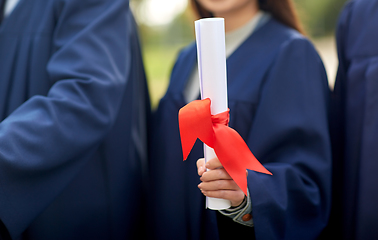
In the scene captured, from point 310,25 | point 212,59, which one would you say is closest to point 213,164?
point 212,59

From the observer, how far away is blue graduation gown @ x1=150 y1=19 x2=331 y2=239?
1058mm

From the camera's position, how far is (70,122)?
40.6 inches

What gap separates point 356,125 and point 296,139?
0.89 ft

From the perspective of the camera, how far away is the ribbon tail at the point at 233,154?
0.78 meters

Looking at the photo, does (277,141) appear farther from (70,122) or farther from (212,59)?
(70,122)

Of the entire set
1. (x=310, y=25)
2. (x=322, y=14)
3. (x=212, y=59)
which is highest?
(x=322, y=14)

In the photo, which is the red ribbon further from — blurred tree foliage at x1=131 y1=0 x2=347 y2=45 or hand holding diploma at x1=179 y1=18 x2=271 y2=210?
blurred tree foliage at x1=131 y1=0 x2=347 y2=45

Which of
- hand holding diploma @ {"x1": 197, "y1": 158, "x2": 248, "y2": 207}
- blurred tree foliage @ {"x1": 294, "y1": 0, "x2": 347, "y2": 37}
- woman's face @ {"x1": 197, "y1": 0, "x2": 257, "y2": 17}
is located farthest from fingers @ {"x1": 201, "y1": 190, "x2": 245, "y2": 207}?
blurred tree foliage @ {"x1": 294, "y1": 0, "x2": 347, "y2": 37}

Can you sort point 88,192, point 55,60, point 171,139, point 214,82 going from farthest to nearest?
1. point 171,139
2. point 88,192
3. point 55,60
4. point 214,82

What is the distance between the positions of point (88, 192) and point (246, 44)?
0.84m

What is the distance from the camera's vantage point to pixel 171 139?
142 cm

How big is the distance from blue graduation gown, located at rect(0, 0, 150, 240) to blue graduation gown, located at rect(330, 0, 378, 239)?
846 mm

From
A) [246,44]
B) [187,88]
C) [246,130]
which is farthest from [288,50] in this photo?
A: [187,88]

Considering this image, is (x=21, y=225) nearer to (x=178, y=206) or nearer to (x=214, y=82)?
(x=178, y=206)
